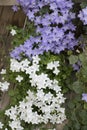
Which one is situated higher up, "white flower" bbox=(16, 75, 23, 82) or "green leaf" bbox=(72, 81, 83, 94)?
"white flower" bbox=(16, 75, 23, 82)

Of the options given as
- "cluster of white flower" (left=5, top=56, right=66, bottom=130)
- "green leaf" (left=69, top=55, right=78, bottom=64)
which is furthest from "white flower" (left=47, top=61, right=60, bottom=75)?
"green leaf" (left=69, top=55, right=78, bottom=64)

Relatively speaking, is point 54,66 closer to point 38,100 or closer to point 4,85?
point 38,100

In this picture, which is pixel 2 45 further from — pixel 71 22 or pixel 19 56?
pixel 71 22

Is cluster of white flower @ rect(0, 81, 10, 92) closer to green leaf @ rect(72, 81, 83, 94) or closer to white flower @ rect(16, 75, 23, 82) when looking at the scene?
white flower @ rect(16, 75, 23, 82)

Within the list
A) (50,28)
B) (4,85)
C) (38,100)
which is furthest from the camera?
(4,85)

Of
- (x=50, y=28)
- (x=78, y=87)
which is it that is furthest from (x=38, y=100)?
(x=50, y=28)

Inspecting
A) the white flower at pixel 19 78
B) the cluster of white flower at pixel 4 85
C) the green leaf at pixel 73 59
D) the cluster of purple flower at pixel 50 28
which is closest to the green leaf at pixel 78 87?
the green leaf at pixel 73 59
